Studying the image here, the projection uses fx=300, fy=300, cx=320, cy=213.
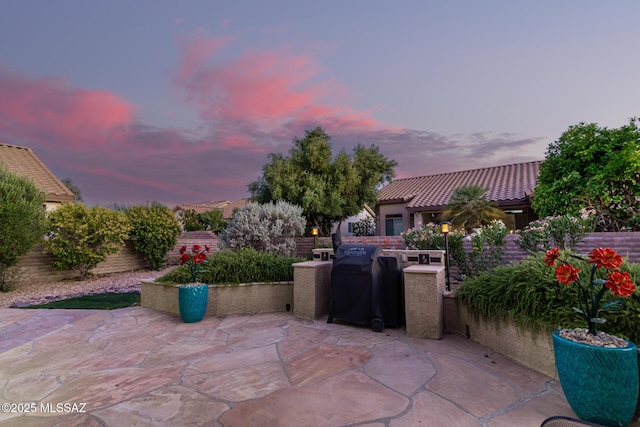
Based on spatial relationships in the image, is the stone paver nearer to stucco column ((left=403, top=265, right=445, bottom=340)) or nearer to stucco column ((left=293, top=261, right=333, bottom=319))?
stucco column ((left=403, top=265, right=445, bottom=340))

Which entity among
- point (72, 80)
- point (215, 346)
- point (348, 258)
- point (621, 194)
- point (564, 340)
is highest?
point (72, 80)

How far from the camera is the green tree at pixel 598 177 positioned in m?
6.37

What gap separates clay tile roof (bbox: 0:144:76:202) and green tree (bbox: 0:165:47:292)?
150 inches

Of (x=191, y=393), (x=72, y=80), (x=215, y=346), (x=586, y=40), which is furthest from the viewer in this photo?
(x=72, y=80)

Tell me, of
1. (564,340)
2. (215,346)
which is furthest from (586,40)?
(215,346)

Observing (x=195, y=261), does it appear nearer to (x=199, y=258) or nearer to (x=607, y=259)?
(x=199, y=258)

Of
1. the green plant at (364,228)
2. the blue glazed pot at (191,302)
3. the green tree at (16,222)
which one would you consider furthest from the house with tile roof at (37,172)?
the green plant at (364,228)

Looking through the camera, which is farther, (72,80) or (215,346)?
(72,80)

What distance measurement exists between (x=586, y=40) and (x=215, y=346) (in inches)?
360

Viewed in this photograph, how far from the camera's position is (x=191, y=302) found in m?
Result: 4.53

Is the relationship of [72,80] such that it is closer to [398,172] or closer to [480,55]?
[480,55]

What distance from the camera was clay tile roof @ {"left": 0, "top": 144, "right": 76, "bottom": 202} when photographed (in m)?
11.3

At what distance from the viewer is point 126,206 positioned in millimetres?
10625

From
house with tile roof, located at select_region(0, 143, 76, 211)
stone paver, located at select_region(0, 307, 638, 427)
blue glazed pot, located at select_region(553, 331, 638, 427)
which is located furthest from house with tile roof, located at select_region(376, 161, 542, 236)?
house with tile roof, located at select_region(0, 143, 76, 211)
